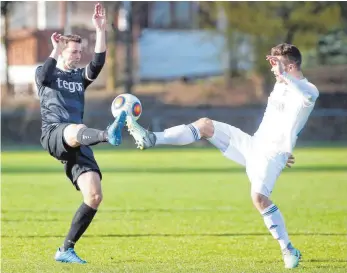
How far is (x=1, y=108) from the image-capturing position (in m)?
35.4

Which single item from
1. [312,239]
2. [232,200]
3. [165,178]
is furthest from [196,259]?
[165,178]

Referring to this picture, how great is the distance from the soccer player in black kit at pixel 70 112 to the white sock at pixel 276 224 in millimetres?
1686

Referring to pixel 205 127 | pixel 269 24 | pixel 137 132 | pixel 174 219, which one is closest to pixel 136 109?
pixel 137 132

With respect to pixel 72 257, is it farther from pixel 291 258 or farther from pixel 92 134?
pixel 291 258

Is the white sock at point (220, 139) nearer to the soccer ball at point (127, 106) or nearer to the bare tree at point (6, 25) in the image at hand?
the soccer ball at point (127, 106)

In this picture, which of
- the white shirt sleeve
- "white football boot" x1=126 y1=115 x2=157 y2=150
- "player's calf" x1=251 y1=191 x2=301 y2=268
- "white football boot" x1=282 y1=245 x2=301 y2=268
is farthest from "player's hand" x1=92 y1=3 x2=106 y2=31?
"white football boot" x1=282 y1=245 x2=301 y2=268

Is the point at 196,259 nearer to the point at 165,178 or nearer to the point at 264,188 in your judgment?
the point at 264,188

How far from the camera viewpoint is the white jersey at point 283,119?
9.37 m

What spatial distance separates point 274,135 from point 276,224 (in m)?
0.88

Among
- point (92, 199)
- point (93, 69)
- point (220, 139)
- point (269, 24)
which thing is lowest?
point (269, 24)

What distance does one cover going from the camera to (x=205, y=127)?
942 cm

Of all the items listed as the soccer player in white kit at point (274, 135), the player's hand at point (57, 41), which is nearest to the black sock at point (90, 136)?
the soccer player in white kit at point (274, 135)

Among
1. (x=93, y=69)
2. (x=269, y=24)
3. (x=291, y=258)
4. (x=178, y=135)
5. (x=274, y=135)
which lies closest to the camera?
(x=178, y=135)

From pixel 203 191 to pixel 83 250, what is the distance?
7589mm
